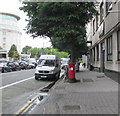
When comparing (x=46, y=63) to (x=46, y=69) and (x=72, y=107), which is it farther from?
(x=72, y=107)

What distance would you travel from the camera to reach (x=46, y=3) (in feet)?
35.7

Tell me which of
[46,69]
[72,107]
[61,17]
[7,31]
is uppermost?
[7,31]

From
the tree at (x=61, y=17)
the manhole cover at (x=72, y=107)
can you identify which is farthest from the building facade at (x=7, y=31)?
the manhole cover at (x=72, y=107)

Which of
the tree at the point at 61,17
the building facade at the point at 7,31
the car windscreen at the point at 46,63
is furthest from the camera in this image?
the building facade at the point at 7,31

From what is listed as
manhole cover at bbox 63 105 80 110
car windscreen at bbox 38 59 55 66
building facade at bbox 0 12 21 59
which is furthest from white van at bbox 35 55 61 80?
building facade at bbox 0 12 21 59

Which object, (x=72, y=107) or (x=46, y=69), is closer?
(x=72, y=107)

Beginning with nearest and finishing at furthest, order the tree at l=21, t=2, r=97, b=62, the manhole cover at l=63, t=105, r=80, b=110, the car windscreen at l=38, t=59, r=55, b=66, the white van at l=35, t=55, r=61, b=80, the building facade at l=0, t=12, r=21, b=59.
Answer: the manhole cover at l=63, t=105, r=80, b=110 < the tree at l=21, t=2, r=97, b=62 < the white van at l=35, t=55, r=61, b=80 < the car windscreen at l=38, t=59, r=55, b=66 < the building facade at l=0, t=12, r=21, b=59

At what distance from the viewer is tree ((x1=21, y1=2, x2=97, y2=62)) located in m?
11.4

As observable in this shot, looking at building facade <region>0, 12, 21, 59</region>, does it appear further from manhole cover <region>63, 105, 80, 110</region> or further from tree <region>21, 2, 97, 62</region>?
manhole cover <region>63, 105, 80, 110</region>

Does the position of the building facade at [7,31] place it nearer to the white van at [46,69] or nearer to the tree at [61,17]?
the white van at [46,69]

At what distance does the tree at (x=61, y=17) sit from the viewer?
37.5 ft

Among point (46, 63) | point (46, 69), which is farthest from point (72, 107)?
point (46, 63)

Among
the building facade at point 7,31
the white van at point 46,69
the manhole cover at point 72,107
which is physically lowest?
the manhole cover at point 72,107

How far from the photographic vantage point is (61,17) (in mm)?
11898
